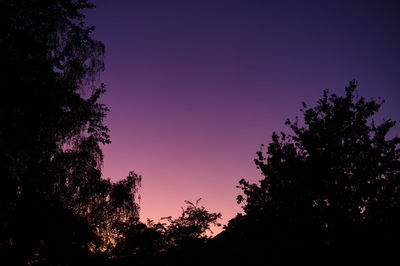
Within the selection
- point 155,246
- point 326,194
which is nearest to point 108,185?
point 155,246

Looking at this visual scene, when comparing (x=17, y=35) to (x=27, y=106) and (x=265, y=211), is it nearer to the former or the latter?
(x=27, y=106)

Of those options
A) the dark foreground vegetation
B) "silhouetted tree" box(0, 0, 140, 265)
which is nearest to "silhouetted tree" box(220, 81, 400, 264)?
the dark foreground vegetation

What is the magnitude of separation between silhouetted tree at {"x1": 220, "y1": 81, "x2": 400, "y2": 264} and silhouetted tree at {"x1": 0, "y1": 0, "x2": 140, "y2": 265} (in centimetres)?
855

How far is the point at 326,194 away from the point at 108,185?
51.1 feet

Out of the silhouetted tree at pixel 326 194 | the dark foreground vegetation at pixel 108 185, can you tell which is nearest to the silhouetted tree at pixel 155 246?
the dark foreground vegetation at pixel 108 185

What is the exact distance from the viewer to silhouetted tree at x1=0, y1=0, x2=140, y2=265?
7.75 meters

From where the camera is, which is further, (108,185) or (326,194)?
(108,185)

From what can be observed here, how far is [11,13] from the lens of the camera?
731 centimetres

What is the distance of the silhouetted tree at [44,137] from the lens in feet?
25.4

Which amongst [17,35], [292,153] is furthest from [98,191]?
[292,153]

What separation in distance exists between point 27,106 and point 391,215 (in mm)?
18002

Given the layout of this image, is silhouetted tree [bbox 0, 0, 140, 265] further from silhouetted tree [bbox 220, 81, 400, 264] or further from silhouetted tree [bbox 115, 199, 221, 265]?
silhouetted tree [bbox 220, 81, 400, 264]

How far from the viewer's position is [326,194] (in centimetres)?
1523

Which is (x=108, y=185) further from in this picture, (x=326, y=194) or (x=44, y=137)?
(x=326, y=194)
